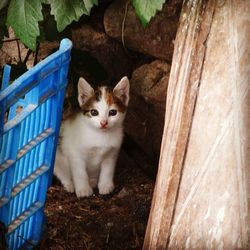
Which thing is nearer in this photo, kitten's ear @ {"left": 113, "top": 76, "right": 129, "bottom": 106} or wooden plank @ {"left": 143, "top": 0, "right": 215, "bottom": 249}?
wooden plank @ {"left": 143, "top": 0, "right": 215, "bottom": 249}

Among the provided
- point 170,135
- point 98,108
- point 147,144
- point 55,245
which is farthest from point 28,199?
point 147,144

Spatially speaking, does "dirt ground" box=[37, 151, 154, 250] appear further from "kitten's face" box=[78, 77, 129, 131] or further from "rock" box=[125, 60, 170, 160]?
"kitten's face" box=[78, 77, 129, 131]

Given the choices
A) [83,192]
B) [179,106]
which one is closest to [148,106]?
[83,192]

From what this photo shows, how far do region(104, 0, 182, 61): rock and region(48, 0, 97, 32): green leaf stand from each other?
869mm

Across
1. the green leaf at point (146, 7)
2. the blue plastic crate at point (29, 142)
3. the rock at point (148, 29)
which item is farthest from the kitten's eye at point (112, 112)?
the green leaf at point (146, 7)

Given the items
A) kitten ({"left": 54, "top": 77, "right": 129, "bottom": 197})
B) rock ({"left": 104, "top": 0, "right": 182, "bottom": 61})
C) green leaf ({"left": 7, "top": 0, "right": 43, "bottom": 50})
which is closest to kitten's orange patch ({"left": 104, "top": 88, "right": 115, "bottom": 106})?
kitten ({"left": 54, "top": 77, "right": 129, "bottom": 197})

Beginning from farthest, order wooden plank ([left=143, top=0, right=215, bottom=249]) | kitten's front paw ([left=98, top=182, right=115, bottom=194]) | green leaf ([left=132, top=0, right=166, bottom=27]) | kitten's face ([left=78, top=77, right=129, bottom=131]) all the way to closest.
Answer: kitten's front paw ([left=98, top=182, right=115, bottom=194])
kitten's face ([left=78, top=77, right=129, bottom=131])
wooden plank ([left=143, top=0, right=215, bottom=249])
green leaf ([left=132, top=0, right=166, bottom=27])

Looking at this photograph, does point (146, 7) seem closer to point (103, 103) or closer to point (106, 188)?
point (103, 103)

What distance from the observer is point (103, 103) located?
3174mm

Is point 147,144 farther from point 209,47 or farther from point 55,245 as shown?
point 209,47

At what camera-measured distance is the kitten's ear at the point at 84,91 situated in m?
3.11

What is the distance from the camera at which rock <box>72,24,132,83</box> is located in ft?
11.4

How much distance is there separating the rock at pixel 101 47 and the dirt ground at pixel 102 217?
0.68 meters

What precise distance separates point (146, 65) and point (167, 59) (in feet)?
0.65
